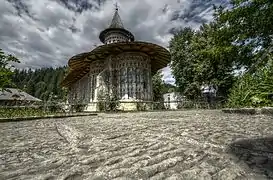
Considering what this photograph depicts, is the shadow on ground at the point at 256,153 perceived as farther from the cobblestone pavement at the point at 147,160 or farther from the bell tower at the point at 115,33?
the bell tower at the point at 115,33

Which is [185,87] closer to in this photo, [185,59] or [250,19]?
[185,59]

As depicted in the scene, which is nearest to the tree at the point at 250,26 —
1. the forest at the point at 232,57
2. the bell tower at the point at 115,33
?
the forest at the point at 232,57

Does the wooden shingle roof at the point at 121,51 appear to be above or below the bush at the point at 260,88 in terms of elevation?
above

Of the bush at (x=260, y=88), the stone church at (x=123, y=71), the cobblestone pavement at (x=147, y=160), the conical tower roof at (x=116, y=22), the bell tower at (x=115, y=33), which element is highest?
the conical tower roof at (x=116, y=22)

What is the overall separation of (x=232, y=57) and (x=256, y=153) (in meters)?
12.7

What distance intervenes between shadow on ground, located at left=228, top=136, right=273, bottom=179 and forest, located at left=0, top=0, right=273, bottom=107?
3.52 metres

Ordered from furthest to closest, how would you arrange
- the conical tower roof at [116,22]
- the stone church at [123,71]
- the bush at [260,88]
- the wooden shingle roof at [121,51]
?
the conical tower roof at [116,22] → the stone church at [123,71] → the wooden shingle roof at [121,51] → the bush at [260,88]

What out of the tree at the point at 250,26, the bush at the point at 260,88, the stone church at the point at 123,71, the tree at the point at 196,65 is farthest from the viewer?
the tree at the point at 196,65

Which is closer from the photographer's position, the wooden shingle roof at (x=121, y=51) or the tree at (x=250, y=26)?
the tree at (x=250, y=26)

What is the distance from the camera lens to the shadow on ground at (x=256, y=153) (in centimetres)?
160

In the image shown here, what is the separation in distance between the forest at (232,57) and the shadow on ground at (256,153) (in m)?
3.52

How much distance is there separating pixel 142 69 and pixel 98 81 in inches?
183

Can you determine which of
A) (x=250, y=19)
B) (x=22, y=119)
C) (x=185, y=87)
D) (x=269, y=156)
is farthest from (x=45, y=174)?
(x=185, y=87)

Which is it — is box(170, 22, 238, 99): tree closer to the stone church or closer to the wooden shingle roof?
the wooden shingle roof
